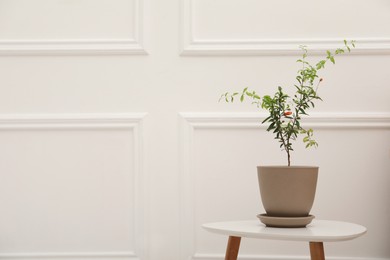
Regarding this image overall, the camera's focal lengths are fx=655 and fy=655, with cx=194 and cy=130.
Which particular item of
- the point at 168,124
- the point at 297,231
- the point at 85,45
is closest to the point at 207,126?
the point at 168,124

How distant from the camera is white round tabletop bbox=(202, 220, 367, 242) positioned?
1579 mm

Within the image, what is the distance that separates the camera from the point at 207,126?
237 centimetres

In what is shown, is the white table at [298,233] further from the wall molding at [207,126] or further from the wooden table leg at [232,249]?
the wall molding at [207,126]

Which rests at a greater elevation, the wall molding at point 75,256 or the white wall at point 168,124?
the white wall at point 168,124

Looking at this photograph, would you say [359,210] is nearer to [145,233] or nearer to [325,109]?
[325,109]

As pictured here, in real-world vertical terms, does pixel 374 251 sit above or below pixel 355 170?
below

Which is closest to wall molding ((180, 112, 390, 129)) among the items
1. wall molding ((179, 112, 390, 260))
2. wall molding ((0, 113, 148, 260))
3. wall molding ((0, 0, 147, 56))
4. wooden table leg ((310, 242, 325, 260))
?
wall molding ((179, 112, 390, 260))

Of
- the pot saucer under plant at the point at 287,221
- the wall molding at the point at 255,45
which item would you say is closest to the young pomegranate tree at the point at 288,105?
the wall molding at the point at 255,45

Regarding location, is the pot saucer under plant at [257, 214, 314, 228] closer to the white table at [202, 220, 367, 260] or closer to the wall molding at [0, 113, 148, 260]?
the white table at [202, 220, 367, 260]

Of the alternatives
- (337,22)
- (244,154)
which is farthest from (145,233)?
(337,22)

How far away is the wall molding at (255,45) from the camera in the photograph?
237cm

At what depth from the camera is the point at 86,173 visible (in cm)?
238

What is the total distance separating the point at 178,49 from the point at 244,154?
0.45 metres

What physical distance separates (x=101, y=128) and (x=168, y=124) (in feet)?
0.80
